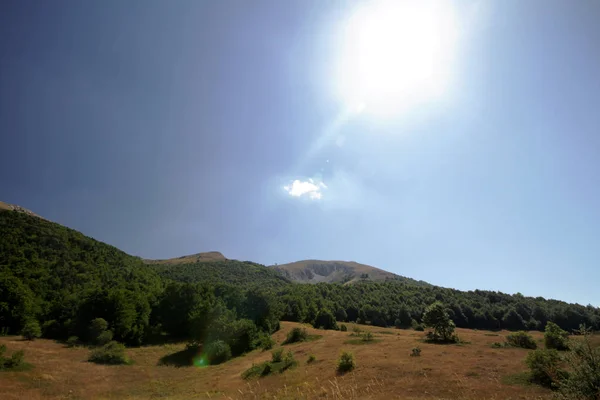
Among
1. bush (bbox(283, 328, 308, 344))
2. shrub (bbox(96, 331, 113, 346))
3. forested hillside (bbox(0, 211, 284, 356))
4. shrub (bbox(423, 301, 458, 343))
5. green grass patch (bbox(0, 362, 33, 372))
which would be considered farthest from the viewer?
bush (bbox(283, 328, 308, 344))

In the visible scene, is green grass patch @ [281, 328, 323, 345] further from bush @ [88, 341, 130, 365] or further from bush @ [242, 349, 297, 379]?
bush @ [88, 341, 130, 365]

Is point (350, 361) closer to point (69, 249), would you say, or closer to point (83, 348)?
point (83, 348)

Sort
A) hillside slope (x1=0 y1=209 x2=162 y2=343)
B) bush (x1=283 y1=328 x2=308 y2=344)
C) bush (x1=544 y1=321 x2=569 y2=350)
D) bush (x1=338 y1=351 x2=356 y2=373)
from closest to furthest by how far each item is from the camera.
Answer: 1. bush (x1=338 y1=351 x2=356 y2=373)
2. bush (x1=544 y1=321 x2=569 y2=350)
3. bush (x1=283 y1=328 x2=308 y2=344)
4. hillside slope (x1=0 y1=209 x2=162 y2=343)

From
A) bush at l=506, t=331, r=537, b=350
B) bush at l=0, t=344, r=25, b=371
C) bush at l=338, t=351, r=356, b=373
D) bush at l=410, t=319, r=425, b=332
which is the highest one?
bush at l=506, t=331, r=537, b=350

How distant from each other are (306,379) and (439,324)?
27.3m

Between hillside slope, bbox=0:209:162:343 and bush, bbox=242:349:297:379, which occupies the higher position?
hillside slope, bbox=0:209:162:343

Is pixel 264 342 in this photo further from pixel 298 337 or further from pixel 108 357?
pixel 108 357

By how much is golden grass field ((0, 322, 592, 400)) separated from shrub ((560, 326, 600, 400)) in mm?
8883

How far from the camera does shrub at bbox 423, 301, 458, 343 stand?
126 ft

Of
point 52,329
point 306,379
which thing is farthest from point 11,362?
point 306,379

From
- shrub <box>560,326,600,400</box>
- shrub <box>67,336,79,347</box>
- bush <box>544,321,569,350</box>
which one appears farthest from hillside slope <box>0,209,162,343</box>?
bush <box>544,321,569,350</box>

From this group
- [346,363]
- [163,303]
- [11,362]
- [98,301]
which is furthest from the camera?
[163,303]

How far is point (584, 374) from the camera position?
23.4 feet

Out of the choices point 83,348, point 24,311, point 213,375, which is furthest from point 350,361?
point 24,311
